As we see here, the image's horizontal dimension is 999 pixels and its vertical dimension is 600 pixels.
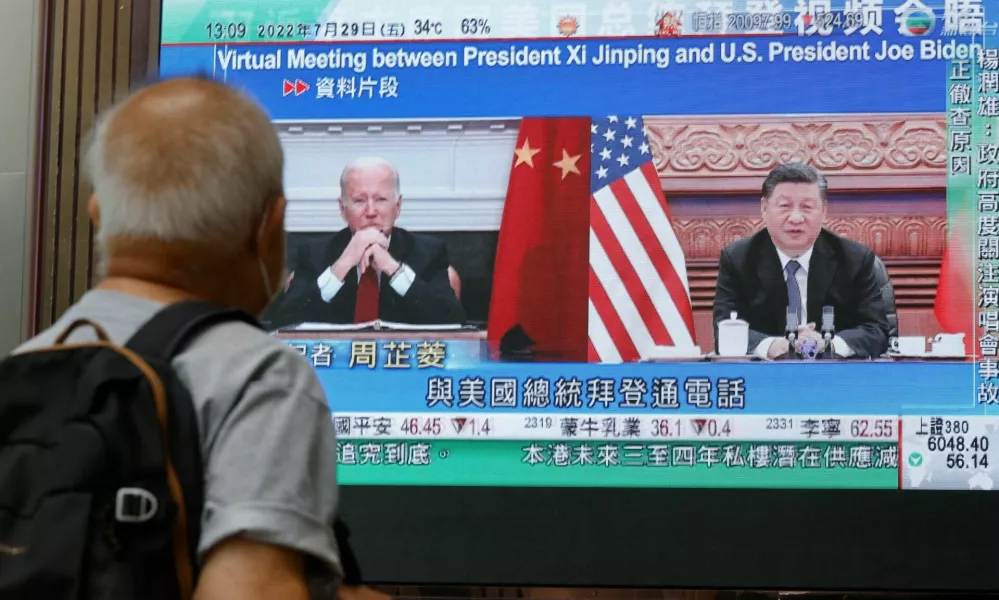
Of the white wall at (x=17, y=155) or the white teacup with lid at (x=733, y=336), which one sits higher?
the white wall at (x=17, y=155)

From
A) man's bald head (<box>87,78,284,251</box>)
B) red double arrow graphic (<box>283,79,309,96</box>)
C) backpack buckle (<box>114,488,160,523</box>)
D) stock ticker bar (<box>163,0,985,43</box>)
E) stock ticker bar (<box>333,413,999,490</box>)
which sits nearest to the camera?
backpack buckle (<box>114,488,160,523</box>)

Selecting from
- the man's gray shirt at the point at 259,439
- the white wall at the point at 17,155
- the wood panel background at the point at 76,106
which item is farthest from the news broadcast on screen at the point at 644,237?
the man's gray shirt at the point at 259,439

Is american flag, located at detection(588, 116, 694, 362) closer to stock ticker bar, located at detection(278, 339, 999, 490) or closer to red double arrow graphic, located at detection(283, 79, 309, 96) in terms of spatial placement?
stock ticker bar, located at detection(278, 339, 999, 490)

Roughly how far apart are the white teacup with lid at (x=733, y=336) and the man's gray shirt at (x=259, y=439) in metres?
1.27

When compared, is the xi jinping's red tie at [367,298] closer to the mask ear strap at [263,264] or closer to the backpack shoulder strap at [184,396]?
Result: the mask ear strap at [263,264]

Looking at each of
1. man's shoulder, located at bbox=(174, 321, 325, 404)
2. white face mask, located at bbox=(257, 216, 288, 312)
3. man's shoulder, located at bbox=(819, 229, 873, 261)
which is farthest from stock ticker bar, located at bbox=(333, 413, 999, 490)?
man's shoulder, located at bbox=(174, 321, 325, 404)

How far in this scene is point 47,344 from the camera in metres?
0.89

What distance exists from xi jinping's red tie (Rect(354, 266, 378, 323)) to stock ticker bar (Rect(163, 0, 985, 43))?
459mm

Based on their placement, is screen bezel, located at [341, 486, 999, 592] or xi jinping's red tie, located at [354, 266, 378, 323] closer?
screen bezel, located at [341, 486, 999, 592]

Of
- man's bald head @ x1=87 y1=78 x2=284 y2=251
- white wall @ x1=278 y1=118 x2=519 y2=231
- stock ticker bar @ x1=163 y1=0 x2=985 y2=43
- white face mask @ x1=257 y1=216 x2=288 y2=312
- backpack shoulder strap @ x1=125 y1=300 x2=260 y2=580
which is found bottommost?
backpack shoulder strap @ x1=125 y1=300 x2=260 y2=580

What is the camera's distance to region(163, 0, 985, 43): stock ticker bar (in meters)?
2.08

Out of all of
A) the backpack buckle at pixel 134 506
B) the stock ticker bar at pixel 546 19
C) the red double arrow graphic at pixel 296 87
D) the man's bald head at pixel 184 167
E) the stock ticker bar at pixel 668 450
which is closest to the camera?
the backpack buckle at pixel 134 506

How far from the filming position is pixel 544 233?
6.95 feet

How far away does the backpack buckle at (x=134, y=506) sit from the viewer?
80cm
